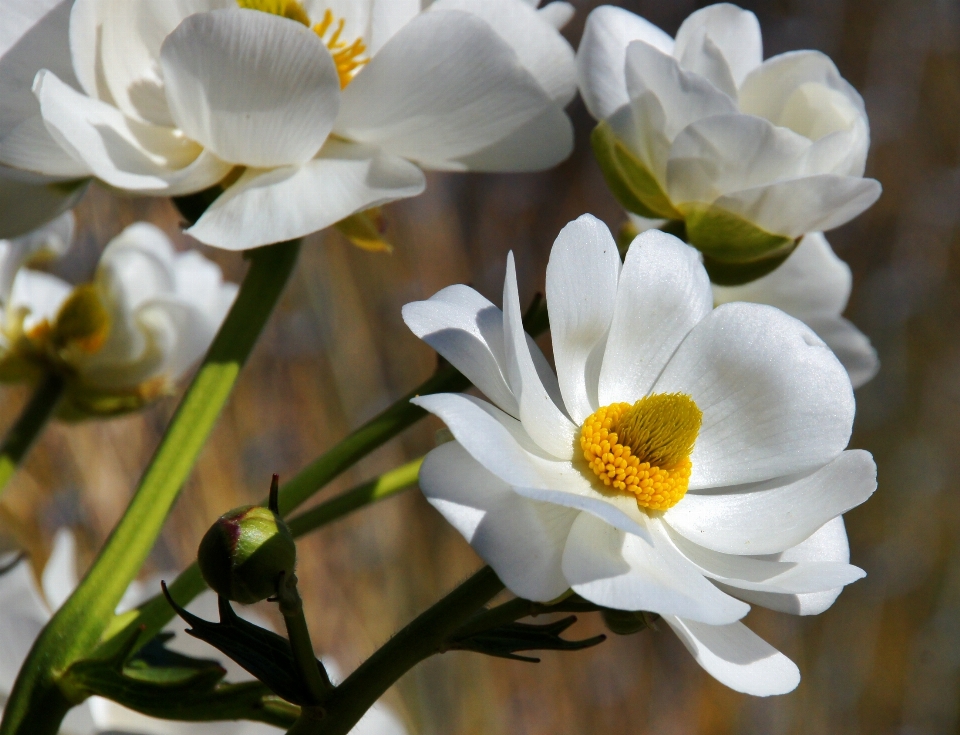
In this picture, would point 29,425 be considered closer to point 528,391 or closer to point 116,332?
point 116,332

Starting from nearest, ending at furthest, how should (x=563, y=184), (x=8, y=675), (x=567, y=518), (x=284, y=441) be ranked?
(x=567, y=518) < (x=8, y=675) < (x=284, y=441) < (x=563, y=184)

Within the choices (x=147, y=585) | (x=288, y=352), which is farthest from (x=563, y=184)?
(x=147, y=585)

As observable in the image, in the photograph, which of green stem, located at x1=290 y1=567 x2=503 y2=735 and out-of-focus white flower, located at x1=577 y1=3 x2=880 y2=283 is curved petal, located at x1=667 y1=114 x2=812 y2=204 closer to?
out-of-focus white flower, located at x1=577 y1=3 x2=880 y2=283

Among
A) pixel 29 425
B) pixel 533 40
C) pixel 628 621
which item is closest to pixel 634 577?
pixel 628 621

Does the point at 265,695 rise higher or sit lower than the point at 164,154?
lower

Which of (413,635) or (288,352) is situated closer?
(413,635)

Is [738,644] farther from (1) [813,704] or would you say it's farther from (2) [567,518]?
(1) [813,704]
